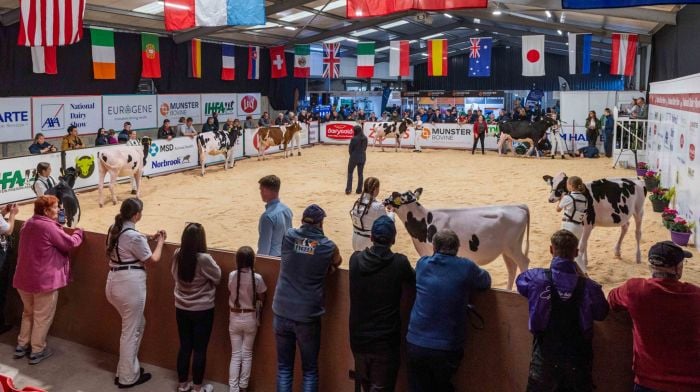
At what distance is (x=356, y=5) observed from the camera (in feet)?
40.5

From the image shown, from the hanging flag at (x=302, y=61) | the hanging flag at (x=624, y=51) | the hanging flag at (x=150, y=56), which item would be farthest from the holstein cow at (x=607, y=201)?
the hanging flag at (x=302, y=61)

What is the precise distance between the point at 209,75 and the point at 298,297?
69.6 feet

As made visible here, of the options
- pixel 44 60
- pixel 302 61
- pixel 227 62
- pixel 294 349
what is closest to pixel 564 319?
pixel 294 349

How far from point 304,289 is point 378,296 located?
2.07 ft

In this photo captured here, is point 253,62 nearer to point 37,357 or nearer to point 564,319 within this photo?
point 37,357

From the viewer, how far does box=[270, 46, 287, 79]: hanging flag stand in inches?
1022

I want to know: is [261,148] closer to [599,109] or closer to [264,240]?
[599,109]

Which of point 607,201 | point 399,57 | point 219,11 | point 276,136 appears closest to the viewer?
point 607,201

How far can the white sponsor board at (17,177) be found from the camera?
12.2 metres

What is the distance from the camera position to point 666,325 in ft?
10.5

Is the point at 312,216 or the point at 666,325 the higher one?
the point at 312,216

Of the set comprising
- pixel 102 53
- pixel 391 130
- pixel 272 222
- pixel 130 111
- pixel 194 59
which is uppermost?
pixel 194 59

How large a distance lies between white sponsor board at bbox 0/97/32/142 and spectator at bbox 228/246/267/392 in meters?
14.0

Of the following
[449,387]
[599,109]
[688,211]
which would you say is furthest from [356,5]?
[599,109]
